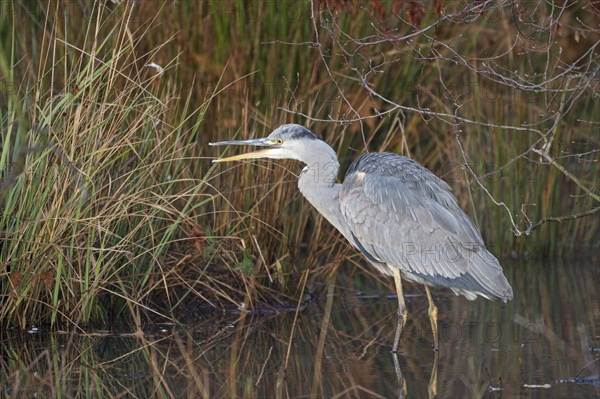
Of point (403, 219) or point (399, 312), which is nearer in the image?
point (399, 312)

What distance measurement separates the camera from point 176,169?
21.2 ft

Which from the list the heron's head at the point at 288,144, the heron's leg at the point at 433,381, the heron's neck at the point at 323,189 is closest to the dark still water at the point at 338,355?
the heron's leg at the point at 433,381

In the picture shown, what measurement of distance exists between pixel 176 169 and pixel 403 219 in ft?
4.72

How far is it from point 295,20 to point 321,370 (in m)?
3.43

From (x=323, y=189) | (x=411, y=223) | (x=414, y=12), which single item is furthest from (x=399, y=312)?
(x=414, y=12)

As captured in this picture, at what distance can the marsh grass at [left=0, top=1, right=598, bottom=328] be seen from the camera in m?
5.93

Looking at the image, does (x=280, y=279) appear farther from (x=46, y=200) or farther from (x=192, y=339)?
(x=46, y=200)

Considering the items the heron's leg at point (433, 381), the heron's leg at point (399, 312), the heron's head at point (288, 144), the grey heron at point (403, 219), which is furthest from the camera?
the heron's head at point (288, 144)

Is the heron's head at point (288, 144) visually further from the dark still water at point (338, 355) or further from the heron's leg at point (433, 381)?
the heron's leg at point (433, 381)

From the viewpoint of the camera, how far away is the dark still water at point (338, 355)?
4.98 m

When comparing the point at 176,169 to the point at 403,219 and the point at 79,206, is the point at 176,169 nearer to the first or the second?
the point at 79,206

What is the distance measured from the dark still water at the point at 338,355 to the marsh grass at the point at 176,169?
26cm

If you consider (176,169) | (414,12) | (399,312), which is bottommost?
(399,312)

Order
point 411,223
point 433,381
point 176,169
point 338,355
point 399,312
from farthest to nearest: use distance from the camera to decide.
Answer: point 176,169 < point 411,223 < point 399,312 < point 338,355 < point 433,381
